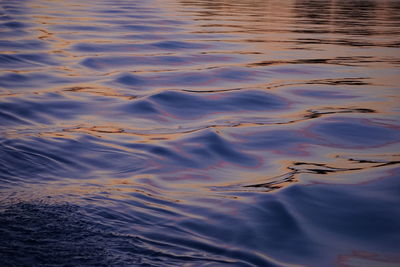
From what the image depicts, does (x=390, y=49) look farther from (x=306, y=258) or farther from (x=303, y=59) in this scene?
(x=306, y=258)

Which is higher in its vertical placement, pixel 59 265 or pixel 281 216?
pixel 59 265

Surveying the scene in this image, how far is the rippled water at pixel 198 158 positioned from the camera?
3.08 meters

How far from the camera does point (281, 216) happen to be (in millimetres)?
3594

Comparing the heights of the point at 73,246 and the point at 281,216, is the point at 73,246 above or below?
above

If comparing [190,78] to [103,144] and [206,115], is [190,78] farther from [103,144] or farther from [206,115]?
[103,144]

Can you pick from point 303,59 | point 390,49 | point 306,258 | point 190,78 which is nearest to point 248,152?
point 306,258

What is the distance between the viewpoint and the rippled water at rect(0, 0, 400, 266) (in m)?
3.08

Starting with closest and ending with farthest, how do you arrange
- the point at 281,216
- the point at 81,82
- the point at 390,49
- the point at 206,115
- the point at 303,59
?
1. the point at 281,216
2. the point at 206,115
3. the point at 81,82
4. the point at 303,59
5. the point at 390,49

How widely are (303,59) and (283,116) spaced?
3.99 metres

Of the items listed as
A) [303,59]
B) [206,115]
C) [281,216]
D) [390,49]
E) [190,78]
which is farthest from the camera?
[390,49]

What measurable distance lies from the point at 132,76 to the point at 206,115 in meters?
2.37

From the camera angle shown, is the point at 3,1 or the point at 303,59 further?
the point at 3,1

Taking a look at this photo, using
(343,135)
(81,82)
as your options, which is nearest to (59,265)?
(343,135)

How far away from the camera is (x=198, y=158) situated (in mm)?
4754
